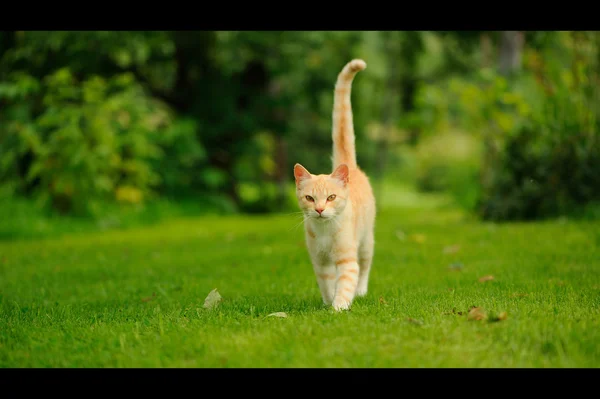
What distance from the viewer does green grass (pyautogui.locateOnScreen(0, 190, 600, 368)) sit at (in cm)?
339

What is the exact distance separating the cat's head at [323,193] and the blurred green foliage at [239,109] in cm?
661

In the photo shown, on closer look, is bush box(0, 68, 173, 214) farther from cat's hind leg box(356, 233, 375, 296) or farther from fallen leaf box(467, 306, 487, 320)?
fallen leaf box(467, 306, 487, 320)

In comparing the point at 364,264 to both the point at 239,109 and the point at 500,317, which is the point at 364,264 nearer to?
the point at 500,317

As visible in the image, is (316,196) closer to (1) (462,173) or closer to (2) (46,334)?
(2) (46,334)

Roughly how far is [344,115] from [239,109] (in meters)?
12.1

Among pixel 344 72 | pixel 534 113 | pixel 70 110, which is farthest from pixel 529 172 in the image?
pixel 70 110

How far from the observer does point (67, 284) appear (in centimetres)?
646

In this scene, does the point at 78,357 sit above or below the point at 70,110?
below

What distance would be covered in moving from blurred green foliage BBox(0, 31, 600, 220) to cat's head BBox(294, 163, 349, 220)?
661 cm

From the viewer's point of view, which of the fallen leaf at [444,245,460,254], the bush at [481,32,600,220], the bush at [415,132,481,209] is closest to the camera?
the fallen leaf at [444,245,460,254]

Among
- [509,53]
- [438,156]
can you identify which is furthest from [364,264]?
[438,156]

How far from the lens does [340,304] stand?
4484 mm

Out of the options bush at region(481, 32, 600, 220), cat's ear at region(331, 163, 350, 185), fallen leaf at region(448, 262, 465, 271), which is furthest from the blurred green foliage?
cat's ear at region(331, 163, 350, 185)

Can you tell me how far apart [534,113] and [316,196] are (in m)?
7.70
